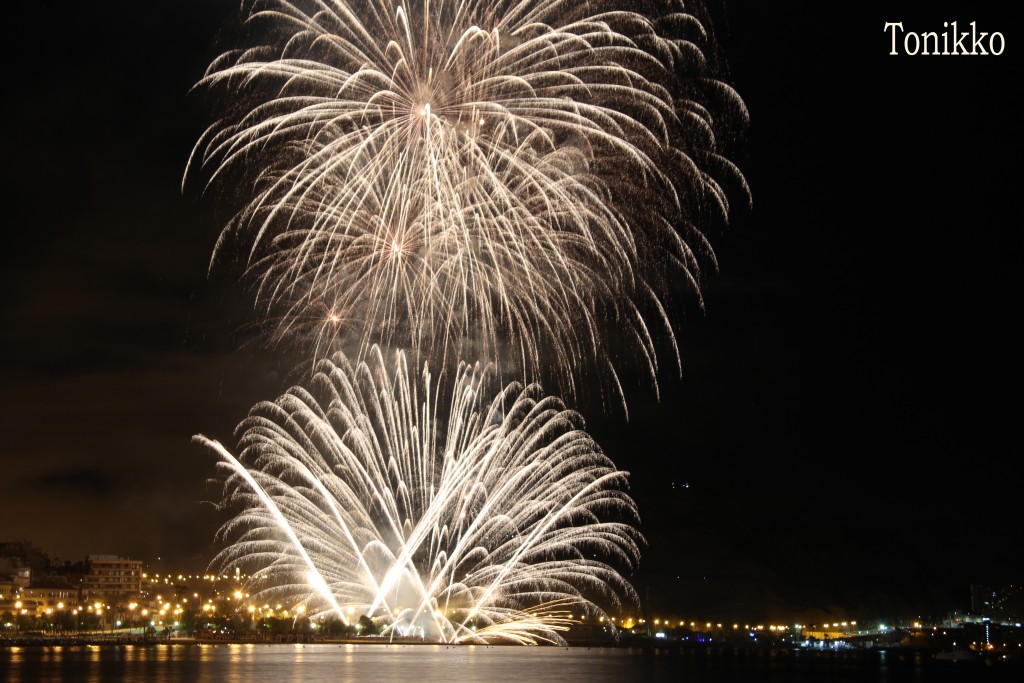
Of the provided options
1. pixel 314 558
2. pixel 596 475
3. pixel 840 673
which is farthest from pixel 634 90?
pixel 840 673

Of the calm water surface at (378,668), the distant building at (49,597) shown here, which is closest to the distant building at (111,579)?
the distant building at (49,597)

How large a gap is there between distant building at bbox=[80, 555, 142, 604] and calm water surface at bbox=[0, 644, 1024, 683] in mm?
98458

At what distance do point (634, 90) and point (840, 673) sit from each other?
218 feet

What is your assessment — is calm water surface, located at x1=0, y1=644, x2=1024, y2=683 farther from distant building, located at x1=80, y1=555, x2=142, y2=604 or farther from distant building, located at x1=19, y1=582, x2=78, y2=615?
distant building, located at x1=80, y1=555, x2=142, y2=604

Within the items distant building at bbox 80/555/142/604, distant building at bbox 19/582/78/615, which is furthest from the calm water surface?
distant building at bbox 80/555/142/604

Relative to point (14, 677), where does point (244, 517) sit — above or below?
above

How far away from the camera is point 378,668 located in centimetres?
6494

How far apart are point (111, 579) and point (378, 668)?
487 ft

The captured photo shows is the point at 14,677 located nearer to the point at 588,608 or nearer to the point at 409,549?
the point at 409,549

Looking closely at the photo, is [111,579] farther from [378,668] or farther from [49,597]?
[378,668]

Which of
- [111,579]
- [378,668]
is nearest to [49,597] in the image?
[111,579]

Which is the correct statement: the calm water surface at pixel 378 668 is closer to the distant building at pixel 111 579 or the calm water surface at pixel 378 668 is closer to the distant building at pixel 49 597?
the distant building at pixel 49 597

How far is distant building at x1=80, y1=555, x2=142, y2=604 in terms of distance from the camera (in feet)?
633

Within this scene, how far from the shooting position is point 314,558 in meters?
66.8
